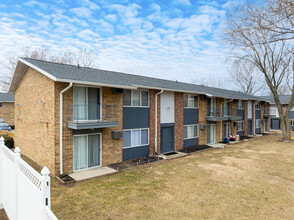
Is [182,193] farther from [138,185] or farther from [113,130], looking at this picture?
[113,130]

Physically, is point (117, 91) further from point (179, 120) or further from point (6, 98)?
point (6, 98)

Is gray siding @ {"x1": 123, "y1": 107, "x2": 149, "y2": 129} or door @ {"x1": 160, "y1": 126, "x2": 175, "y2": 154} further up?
gray siding @ {"x1": 123, "y1": 107, "x2": 149, "y2": 129}

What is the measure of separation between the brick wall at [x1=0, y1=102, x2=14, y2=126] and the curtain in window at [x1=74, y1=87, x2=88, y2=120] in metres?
27.7

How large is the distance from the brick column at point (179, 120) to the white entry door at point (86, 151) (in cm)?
713

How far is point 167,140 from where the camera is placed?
48.5 feet

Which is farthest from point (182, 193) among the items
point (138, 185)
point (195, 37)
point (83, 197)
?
point (195, 37)

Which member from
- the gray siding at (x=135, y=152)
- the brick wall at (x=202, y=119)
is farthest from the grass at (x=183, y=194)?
the brick wall at (x=202, y=119)

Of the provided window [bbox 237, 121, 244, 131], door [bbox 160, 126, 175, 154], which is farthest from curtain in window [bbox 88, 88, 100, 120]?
window [bbox 237, 121, 244, 131]

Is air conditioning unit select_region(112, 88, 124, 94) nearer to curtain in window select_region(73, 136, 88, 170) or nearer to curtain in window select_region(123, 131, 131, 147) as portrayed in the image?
curtain in window select_region(123, 131, 131, 147)

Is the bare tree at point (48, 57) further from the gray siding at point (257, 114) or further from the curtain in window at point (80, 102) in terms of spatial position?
the gray siding at point (257, 114)

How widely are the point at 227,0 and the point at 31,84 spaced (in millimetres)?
14273

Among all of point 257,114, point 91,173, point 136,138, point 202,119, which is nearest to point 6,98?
point 136,138

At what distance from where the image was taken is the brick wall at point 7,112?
97.7 feet

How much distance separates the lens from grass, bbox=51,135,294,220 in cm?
598
